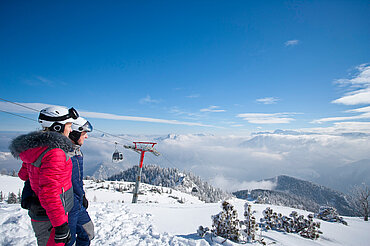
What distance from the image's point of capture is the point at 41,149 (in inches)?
104

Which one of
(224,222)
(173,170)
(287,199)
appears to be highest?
(224,222)

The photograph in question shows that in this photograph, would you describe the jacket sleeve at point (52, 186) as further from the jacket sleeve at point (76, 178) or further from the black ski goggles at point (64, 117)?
the black ski goggles at point (64, 117)

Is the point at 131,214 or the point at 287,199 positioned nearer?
the point at 131,214

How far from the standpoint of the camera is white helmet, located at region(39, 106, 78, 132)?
3.12m

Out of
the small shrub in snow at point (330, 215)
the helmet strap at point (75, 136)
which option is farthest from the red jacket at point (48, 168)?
the small shrub in snow at point (330, 215)

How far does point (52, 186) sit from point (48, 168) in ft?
0.93

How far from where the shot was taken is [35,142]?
8.69ft

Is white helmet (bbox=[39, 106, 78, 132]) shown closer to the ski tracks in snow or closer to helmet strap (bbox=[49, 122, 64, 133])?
helmet strap (bbox=[49, 122, 64, 133])

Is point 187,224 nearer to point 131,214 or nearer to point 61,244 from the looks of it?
point 131,214

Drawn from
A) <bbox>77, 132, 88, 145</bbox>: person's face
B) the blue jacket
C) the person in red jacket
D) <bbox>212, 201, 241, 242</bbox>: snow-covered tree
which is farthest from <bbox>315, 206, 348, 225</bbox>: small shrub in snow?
<bbox>77, 132, 88, 145</bbox>: person's face

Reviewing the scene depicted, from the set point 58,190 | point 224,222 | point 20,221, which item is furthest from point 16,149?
point 224,222

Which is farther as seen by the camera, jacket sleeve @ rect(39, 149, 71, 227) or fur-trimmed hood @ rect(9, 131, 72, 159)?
fur-trimmed hood @ rect(9, 131, 72, 159)

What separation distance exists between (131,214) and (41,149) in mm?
7206

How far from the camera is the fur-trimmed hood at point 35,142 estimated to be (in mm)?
2639
